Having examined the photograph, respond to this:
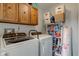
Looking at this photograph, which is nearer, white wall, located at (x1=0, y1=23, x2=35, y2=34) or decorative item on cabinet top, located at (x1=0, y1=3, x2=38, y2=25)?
decorative item on cabinet top, located at (x1=0, y1=3, x2=38, y2=25)

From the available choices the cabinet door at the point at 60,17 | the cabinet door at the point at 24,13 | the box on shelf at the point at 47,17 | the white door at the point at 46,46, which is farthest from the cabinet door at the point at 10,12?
the cabinet door at the point at 60,17

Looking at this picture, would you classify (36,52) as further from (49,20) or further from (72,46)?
(72,46)

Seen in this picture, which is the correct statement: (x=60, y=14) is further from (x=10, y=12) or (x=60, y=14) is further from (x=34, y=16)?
(x=10, y=12)

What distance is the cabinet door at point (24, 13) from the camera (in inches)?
95.2

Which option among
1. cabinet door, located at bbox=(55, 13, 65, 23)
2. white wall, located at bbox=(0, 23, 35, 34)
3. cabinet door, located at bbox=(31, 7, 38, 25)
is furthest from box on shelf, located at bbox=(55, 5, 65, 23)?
white wall, located at bbox=(0, 23, 35, 34)

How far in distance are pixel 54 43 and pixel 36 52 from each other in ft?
3.06

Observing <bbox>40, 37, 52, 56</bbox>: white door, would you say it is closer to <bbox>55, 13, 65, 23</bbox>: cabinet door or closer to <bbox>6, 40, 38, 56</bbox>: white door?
<bbox>6, 40, 38, 56</bbox>: white door

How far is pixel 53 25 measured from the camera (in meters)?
3.10

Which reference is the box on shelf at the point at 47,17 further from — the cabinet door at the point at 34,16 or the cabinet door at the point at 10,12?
the cabinet door at the point at 10,12

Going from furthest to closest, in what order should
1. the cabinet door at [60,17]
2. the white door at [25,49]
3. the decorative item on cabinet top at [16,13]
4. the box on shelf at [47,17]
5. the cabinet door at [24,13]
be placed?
the cabinet door at [60,17]
the box on shelf at [47,17]
the cabinet door at [24,13]
the decorative item on cabinet top at [16,13]
the white door at [25,49]

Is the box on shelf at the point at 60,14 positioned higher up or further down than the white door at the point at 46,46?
higher up

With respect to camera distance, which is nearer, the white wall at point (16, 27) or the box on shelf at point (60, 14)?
the white wall at point (16, 27)

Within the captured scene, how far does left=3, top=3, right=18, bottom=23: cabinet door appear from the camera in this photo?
1.97 meters

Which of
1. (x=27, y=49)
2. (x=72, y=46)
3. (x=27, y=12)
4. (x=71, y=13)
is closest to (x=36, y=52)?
(x=27, y=49)
